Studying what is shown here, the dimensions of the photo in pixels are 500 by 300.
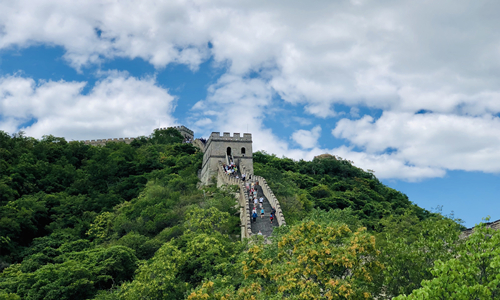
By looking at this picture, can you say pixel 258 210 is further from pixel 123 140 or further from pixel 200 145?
pixel 123 140

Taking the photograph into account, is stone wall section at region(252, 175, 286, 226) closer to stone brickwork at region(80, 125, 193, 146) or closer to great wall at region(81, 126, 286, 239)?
great wall at region(81, 126, 286, 239)

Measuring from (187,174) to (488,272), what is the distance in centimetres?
4249

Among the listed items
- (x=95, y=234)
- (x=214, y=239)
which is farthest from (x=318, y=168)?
(x=214, y=239)

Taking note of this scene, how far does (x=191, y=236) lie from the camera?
94.9 feet

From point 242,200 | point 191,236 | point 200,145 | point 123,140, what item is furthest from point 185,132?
point 191,236

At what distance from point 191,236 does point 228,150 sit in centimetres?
1906

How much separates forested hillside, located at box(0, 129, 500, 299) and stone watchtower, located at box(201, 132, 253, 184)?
2819mm

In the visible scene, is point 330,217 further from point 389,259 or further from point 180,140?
point 180,140

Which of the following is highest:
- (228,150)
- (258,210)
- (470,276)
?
(228,150)

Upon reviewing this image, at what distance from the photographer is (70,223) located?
47.3m

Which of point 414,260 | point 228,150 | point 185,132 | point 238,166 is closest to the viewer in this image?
point 414,260

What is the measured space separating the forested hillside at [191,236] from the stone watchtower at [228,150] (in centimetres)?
282

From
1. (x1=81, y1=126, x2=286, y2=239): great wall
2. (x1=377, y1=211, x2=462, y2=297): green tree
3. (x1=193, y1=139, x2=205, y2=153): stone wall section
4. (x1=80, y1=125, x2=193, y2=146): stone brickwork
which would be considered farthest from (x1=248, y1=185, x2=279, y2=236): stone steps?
(x1=80, y1=125, x2=193, y2=146): stone brickwork

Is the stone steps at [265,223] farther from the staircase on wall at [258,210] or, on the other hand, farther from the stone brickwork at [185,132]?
the stone brickwork at [185,132]
